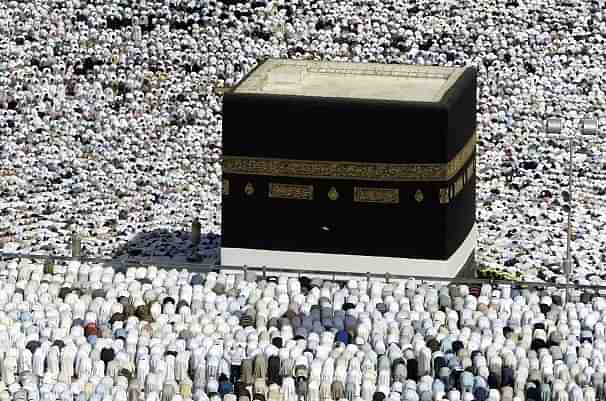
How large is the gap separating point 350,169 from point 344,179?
187 mm

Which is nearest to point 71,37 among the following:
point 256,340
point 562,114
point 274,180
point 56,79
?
point 56,79

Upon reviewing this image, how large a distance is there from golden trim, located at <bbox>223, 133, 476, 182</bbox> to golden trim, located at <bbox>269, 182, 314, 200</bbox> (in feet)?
0.58

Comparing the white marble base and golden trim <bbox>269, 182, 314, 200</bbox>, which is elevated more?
golden trim <bbox>269, 182, 314, 200</bbox>

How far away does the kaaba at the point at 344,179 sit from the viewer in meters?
36.3

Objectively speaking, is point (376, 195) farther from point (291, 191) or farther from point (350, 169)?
point (291, 191)

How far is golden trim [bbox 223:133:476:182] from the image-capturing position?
3634 cm

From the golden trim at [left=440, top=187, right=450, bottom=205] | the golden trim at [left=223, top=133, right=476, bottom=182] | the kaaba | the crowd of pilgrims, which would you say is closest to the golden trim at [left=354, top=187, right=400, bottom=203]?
the kaaba

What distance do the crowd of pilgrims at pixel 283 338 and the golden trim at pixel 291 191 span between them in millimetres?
1917

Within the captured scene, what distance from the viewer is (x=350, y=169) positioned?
3644 cm

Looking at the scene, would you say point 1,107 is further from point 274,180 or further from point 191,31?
point 274,180

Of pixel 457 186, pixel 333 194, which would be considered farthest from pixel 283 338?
pixel 457 186

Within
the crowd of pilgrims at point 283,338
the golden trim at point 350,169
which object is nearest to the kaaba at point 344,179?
the golden trim at point 350,169

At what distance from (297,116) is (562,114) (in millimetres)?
11956

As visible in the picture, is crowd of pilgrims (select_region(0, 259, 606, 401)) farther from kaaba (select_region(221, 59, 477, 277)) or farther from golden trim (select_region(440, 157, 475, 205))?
golden trim (select_region(440, 157, 475, 205))
